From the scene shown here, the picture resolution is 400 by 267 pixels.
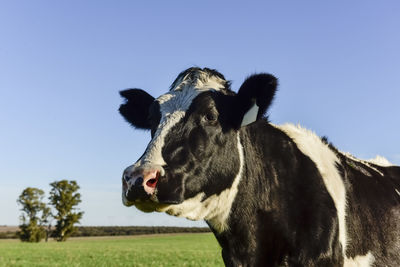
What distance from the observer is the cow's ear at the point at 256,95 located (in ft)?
15.0

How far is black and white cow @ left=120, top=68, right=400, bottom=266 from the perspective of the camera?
13.1 ft

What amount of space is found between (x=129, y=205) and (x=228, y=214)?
1056 mm

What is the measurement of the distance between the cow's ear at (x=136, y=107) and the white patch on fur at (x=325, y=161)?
175cm

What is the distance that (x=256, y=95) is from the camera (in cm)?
462

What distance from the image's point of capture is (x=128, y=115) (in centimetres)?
580

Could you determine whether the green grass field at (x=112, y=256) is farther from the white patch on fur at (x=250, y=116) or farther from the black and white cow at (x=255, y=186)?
the white patch on fur at (x=250, y=116)

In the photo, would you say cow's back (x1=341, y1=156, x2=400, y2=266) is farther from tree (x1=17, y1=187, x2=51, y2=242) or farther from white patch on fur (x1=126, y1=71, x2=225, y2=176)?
tree (x1=17, y1=187, x2=51, y2=242)

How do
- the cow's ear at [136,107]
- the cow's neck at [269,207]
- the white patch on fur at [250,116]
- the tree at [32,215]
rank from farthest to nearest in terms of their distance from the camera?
the tree at [32,215]
the cow's ear at [136,107]
the white patch on fur at [250,116]
the cow's neck at [269,207]

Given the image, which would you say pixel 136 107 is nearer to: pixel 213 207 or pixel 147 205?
pixel 213 207

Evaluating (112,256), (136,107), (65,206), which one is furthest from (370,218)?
(65,206)

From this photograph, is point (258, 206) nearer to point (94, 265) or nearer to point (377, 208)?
point (377, 208)

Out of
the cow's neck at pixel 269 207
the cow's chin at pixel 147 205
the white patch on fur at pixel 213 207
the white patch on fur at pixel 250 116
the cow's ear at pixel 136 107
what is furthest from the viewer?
the cow's ear at pixel 136 107

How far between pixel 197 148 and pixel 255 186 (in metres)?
0.79

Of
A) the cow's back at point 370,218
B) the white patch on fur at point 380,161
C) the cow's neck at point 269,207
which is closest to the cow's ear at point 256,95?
the cow's neck at point 269,207
